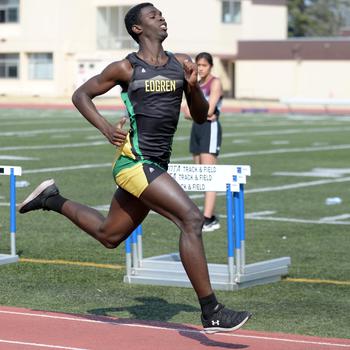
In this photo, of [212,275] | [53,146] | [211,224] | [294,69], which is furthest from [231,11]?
[212,275]

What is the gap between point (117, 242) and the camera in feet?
27.8

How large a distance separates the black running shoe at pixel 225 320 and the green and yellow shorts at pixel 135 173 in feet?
3.04

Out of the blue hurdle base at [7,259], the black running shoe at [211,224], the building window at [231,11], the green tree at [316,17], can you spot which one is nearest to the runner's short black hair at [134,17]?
the blue hurdle base at [7,259]

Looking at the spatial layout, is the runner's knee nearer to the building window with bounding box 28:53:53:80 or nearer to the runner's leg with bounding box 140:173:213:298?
the runner's leg with bounding box 140:173:213:298

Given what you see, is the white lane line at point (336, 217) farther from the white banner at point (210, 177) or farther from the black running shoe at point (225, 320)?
the black running shoe at point (225, 320)

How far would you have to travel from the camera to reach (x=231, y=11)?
75188 millimetres

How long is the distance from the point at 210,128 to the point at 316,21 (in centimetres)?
9379

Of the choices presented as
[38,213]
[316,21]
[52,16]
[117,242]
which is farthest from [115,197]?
[316,21]

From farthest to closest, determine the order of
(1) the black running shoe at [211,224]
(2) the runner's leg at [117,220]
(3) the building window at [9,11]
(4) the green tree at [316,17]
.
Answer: (4) the green tree at [316,17] → (3) the building window at [9,11] → (1) the black running shoe at [211,224] → (2) the runner's leg at [117,220]

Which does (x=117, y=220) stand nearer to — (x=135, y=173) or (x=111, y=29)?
(x=135, y=173)

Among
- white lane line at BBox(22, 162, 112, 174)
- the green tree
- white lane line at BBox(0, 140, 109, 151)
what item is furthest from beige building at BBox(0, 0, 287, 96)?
white lane line at BBox(22, 162, 112, 174)

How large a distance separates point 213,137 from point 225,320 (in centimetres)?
652

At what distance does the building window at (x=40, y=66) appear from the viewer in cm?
7338

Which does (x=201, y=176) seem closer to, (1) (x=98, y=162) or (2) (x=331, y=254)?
(2) (x=331, y=254)
